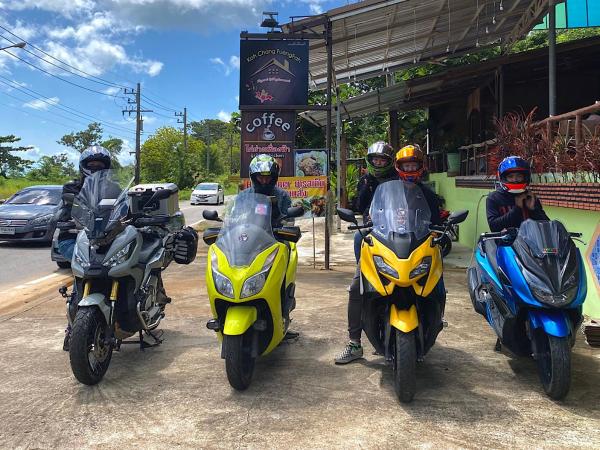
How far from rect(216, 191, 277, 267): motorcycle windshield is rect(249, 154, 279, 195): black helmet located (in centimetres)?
45

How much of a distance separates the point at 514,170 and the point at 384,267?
1493mm

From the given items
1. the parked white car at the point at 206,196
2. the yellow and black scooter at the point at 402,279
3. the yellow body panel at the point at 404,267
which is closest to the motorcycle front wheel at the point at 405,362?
the yellow and black scooter at the point at 402,279

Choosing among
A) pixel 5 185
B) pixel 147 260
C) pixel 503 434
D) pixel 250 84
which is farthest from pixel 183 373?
pixel 5 185

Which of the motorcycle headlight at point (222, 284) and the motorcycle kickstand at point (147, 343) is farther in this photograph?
the motorcycle kickstand at point (147, 343)

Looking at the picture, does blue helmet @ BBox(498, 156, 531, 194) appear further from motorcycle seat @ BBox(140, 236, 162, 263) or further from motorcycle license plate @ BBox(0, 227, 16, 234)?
motorcycle license plate @ BBox(0, 227, 16, 234)

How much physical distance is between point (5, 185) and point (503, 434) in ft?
129

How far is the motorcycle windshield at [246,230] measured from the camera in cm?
359

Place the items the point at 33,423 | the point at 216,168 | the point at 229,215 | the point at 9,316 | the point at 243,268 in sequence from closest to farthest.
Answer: the point at 33,423
the point at 243,268
the point at 229,215
the point at 9,316
the point at 216,168

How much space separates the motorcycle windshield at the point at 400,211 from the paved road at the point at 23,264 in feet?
20.6

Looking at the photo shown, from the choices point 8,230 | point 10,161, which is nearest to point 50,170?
point 10,161

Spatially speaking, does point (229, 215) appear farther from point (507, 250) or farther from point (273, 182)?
point (507, 250)

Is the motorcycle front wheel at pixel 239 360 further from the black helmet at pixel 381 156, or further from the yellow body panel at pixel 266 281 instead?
the black helmet at pixel 381 156

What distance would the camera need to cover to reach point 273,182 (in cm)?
475

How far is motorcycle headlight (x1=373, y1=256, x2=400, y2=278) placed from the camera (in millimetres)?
3334
